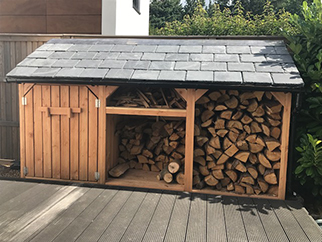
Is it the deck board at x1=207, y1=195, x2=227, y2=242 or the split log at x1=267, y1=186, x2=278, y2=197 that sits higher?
the split log at x1=267, y1=186, x2=278, y2=197

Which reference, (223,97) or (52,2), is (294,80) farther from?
(52,2)

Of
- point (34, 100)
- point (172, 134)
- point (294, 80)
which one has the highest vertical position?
point (294, 80)

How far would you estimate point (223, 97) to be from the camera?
433 cm

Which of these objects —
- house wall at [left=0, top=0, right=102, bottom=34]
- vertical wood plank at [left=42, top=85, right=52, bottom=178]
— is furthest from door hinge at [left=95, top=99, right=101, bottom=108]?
house wall at [left=0, top=0, right=102, bottom=34]

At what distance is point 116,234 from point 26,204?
1.32m

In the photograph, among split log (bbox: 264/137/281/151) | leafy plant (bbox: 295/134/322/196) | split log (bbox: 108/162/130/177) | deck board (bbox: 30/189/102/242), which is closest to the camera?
deck board (bbox: 30/189/102/242)

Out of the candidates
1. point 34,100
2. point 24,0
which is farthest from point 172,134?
point 24,0

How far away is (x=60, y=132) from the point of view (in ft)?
14.7

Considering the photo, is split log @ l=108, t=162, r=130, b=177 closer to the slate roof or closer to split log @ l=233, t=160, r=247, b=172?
the slate roof

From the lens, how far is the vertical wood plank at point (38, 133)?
4508 mm

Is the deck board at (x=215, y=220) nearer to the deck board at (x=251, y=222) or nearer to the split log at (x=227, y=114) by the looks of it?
the deck board at (x=251, y=222)

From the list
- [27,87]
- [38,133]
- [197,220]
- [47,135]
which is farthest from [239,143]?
[27,87]

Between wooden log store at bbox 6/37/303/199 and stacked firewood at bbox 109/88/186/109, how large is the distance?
0.6 inches

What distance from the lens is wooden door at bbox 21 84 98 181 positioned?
4383 mm
